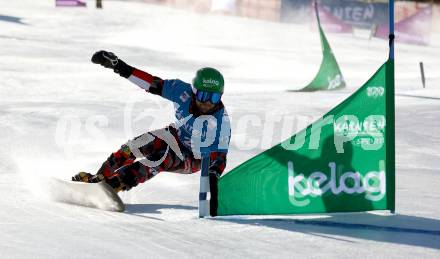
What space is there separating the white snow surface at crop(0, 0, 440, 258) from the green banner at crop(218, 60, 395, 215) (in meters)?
0.13

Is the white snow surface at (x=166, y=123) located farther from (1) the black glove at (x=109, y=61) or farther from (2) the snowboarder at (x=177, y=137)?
(1) the black glove at (x=109, y=61)

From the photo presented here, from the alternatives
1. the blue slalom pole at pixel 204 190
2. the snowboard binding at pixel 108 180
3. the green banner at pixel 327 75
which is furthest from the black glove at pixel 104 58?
the green banner at pixel 327 75

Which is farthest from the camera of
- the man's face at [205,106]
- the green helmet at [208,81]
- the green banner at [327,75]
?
the green banner at [327,75]

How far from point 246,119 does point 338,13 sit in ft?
60.0

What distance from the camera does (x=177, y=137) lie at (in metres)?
6.78

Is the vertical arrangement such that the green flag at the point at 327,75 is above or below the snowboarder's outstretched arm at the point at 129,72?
above

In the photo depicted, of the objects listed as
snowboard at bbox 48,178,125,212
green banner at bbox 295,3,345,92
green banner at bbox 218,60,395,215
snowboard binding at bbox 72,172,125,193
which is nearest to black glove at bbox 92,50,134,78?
snowboard binding at bbox 72,172,125,193

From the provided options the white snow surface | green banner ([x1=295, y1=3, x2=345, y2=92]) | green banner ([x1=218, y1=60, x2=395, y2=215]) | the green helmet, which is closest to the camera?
the white snow surface

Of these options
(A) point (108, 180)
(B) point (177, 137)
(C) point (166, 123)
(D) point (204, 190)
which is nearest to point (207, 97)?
(B) point (177, 137)

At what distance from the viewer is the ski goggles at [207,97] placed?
6504 millimetres

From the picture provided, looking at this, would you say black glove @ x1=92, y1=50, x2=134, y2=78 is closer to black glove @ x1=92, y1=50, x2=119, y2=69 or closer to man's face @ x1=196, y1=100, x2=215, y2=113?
black glove @ x1=92, y1=50, x2=119, y2=69

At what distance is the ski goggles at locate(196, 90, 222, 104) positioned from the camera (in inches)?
256

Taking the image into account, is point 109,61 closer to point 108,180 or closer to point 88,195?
point 108,180

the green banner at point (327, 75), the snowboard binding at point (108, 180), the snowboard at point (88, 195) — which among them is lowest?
the snowboard at point (88, 195)
